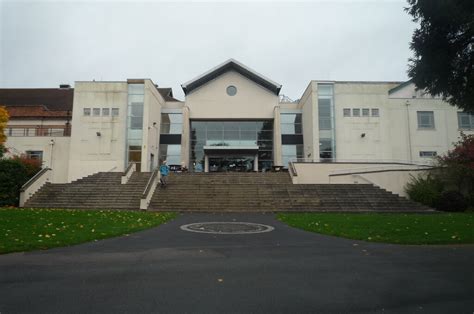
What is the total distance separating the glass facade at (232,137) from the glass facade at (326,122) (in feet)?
19.3

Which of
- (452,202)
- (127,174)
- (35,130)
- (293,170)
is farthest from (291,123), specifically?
(35,130)

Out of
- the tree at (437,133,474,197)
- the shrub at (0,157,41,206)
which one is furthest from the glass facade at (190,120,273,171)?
the shrub at (0,157,41,206)

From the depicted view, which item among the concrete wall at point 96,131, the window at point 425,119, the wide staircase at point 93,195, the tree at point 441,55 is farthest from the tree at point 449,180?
the concrete wall at point 96,131

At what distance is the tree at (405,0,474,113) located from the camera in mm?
9250

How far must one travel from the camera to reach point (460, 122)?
3316 centimetres

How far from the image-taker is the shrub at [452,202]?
1956cm

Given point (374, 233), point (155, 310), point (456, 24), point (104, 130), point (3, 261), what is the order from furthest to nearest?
point (104, 130) → point (374, 233) → point (456, 24) → point (3, 261) → point (155, 310)

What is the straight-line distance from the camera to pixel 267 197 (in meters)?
20.4

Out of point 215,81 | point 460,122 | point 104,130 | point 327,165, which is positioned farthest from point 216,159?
point 460,122

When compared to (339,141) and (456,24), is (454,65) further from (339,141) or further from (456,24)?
(339,141)

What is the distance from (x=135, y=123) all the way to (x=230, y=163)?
10272mm

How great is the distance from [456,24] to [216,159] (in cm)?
2897

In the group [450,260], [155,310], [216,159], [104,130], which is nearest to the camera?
[155,310]

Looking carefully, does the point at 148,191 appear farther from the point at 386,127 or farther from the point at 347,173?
the point at 386,127
